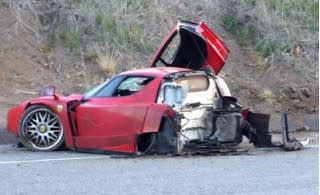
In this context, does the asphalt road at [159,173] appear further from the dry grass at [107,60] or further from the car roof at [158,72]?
the dry grass at [107,60]

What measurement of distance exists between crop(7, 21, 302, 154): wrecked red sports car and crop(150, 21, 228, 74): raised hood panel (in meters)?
0.03

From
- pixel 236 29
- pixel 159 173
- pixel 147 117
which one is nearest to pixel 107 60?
pixel 236 29

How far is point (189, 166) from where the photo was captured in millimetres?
12047

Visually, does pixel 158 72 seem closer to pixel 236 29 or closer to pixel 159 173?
pixel 159 173

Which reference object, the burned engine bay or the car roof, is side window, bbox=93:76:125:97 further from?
the burned engine bay

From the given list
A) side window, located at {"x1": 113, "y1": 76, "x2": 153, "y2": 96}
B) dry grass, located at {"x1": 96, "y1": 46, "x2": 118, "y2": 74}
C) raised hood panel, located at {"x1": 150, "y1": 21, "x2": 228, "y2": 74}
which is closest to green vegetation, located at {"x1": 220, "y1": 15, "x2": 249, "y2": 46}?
dry grass, located at {"x1": 96, "y1": 46, "x2": 118, "y2": 74}

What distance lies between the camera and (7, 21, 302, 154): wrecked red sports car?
1300cm

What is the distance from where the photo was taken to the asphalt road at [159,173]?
33.0ft

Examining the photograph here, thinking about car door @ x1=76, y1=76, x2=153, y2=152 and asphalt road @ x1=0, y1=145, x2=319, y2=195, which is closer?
asphalt road @ x1=0, y1=145, x2=319, y2=195

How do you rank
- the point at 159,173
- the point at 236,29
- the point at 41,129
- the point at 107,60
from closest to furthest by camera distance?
the point at 159,173
the point at 41,129
the point at 107,60
the point at 236,29

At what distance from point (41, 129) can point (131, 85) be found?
1.49 m

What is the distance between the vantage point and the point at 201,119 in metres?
13.4

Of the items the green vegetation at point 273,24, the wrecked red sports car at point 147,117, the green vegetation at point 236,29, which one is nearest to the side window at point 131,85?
the wrecked red sports car at point 147,117

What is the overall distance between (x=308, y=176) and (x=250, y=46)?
11401 millimetres
